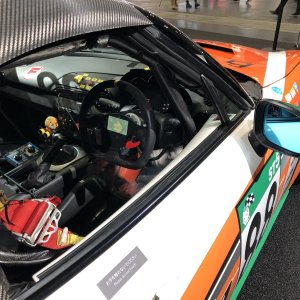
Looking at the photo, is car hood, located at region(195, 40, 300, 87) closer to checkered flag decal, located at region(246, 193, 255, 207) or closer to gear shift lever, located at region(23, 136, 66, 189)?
checkered flag decal, located at region(246, 193, 255, 207)

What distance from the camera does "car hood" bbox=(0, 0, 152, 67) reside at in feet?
2.35

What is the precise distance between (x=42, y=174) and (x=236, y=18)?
7963 mm

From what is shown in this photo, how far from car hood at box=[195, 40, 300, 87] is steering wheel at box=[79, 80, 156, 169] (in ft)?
2.04

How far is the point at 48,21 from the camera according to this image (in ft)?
2.57

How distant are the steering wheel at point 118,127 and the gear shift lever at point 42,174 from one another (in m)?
0.21

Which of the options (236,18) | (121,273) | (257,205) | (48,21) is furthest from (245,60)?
(236,18)

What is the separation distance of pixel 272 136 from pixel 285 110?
101 mm

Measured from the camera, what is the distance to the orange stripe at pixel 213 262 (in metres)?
0.93

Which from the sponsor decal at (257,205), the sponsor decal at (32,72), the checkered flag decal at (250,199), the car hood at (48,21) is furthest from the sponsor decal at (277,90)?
the sponsor decal at (32,72)

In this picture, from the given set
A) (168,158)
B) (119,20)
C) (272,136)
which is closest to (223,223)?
(272,136)

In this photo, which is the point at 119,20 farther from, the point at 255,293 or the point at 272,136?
the point at 255,293

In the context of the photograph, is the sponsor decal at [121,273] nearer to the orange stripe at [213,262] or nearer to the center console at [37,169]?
the orange stripe at [213,262]

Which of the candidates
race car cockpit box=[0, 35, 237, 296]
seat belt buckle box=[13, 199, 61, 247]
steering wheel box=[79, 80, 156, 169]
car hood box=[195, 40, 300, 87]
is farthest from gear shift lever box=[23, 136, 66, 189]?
car hood box=[195, 40, 300, 87]

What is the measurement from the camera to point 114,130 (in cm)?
154
